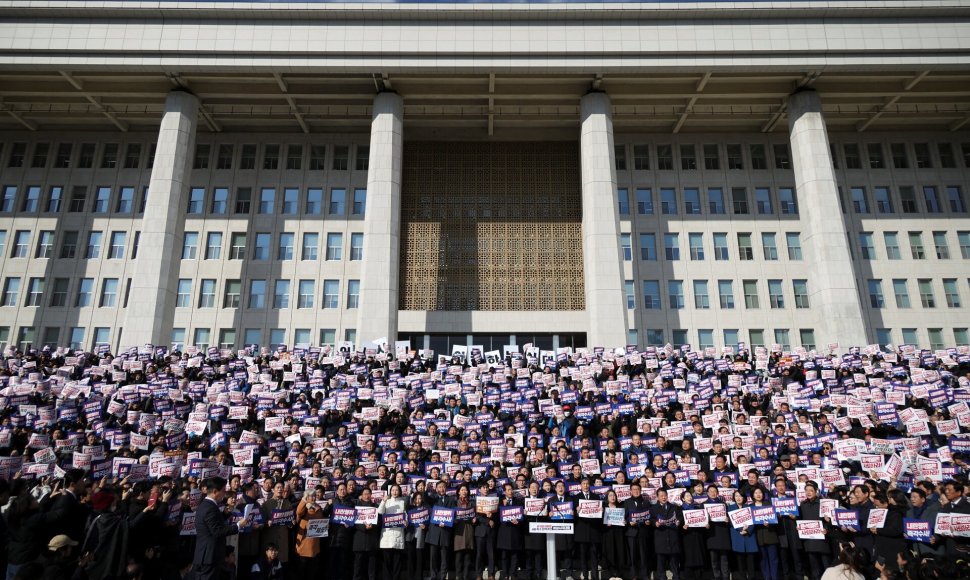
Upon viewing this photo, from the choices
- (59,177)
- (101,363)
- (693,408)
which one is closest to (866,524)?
Answer: (693,408)

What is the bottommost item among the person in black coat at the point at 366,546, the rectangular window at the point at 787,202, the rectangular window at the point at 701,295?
the person in black coat at the point at 366,546

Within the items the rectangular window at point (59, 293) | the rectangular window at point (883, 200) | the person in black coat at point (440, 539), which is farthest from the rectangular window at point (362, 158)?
the person in black coat at point (440, 539)

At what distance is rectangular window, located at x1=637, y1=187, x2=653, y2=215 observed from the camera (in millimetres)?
40594

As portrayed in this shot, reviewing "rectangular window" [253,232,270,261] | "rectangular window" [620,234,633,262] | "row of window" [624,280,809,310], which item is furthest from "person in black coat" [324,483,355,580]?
"rectangular window" [253,232,270,261]

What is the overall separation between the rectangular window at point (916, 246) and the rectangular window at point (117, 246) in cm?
4924

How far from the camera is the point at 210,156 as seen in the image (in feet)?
136

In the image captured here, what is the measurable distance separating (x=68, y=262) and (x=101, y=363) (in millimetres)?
20304

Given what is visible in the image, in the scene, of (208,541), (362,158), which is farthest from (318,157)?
(208,541)

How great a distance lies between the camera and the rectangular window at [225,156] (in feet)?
136

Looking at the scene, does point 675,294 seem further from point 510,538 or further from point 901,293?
point 510,538

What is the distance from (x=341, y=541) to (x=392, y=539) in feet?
2.78

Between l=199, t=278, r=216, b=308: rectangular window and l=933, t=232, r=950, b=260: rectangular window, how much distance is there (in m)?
44.8

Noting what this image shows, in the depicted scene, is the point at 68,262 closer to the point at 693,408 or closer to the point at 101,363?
the point at 101,363

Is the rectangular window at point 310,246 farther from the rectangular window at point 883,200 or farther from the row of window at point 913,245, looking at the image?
the rectangular window at point 883,200
